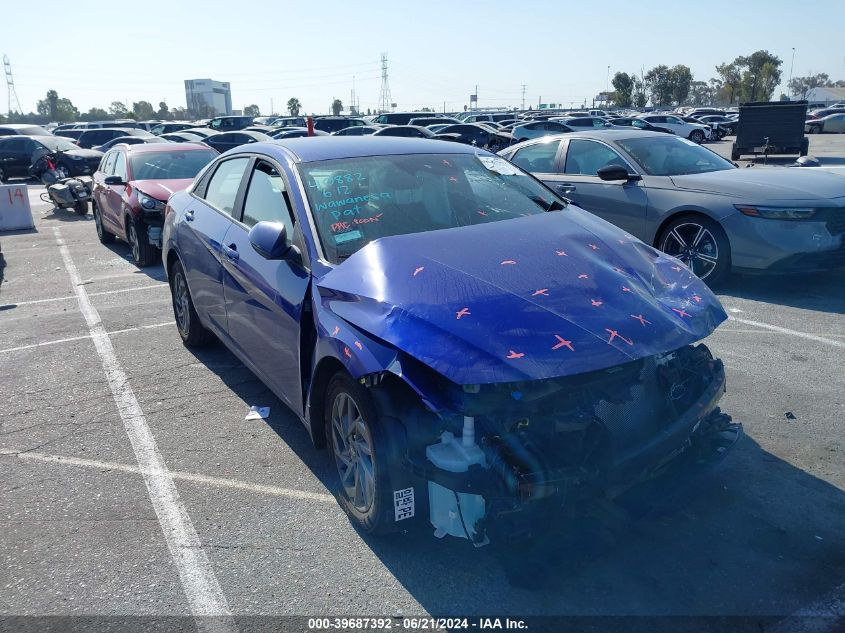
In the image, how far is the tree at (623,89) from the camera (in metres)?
100

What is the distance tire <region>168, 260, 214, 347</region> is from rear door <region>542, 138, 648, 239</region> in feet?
14.7

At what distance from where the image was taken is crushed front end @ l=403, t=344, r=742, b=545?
2650 mm

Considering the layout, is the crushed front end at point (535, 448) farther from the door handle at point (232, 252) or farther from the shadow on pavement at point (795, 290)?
the shadow on pavement at point (795, 290)

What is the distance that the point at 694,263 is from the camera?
733 cm

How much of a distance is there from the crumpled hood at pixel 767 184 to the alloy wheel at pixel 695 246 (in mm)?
428

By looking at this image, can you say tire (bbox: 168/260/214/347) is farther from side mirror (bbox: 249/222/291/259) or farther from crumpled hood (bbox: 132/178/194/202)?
crumpled hood (bbox: 132/178/194/202)

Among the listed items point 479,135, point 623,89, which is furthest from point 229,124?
point 623,89

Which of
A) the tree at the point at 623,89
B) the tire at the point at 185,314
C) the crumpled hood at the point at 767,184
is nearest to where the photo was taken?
the tire at the point at 185,314

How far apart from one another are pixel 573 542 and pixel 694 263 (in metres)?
5.24

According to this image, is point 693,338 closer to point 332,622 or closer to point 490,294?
point 490,294

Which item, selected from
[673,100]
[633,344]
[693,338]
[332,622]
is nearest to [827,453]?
[693,338]

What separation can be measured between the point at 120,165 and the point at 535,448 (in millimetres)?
10179

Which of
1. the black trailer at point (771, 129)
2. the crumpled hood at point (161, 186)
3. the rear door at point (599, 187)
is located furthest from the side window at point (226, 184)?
the black trailer at point (771, 129)

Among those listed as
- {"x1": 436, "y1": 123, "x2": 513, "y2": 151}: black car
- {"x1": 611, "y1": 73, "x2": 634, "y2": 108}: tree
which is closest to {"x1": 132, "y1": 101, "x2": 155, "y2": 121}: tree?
{"x1": 611, "y1": 73, "x2": 634, "y2": 108}: tree
